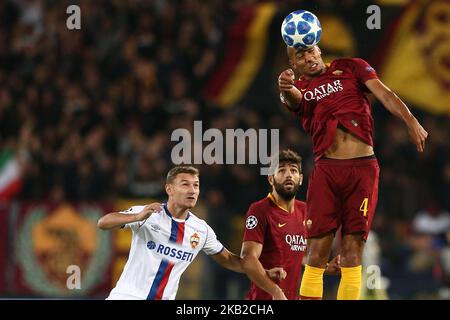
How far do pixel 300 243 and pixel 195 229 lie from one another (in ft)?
3.09

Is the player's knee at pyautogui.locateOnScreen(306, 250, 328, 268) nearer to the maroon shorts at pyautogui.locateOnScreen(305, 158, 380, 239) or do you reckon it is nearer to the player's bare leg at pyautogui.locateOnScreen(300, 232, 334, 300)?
the player's bare leg at pyautogui.locateOnScreen(300, 232, 334, 300)

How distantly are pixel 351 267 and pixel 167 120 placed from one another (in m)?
7.69

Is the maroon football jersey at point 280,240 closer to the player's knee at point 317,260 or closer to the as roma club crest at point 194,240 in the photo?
the as roma club crest at point 194,240

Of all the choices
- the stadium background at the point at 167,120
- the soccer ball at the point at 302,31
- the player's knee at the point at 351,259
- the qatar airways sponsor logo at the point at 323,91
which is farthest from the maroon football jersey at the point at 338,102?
the stadium background at the point at 167,120

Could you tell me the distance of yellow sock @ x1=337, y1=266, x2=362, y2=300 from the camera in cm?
761

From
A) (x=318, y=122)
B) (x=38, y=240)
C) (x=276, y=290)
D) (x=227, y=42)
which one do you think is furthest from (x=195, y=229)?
(x=227, y=42)

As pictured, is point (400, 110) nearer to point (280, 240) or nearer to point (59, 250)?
point (280, 240)

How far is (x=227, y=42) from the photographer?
17.0m

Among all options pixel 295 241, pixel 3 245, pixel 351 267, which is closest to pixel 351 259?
pixel 351 267

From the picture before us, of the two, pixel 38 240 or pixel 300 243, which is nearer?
pixel 300 243

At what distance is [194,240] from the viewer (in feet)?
27.8

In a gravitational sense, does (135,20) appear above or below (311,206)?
above

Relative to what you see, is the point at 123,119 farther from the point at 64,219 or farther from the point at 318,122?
the point at 318,122
